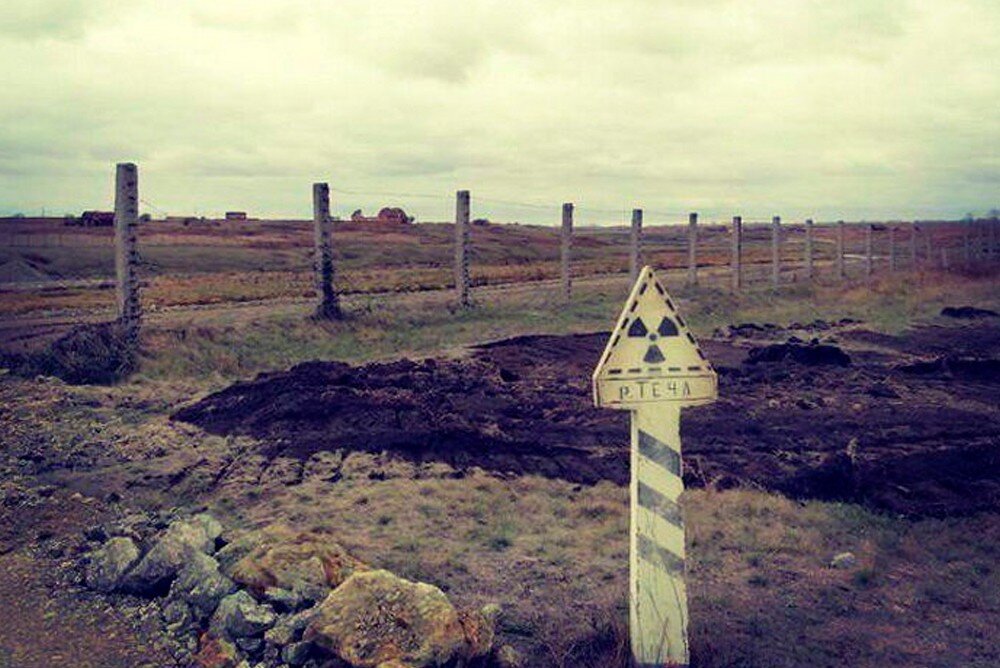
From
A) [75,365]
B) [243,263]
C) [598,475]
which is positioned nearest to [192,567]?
[598,475]

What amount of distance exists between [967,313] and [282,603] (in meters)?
23.8

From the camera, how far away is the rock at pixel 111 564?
591cm

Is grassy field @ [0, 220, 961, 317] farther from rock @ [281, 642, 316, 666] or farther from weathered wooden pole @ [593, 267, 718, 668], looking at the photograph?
weathered wooden pole @ [593, 267, 718, 668]

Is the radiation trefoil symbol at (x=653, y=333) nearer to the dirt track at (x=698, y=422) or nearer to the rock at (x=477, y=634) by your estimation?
the rock at (x=477, y=634)

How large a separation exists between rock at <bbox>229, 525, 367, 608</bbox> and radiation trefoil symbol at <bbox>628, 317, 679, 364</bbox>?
2431 millimetres

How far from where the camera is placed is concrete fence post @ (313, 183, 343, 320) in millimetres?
18156

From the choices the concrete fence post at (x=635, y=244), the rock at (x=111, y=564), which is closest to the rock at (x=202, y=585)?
the rock at (x=111, y=564)

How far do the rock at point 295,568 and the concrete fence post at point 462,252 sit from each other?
1587 centimetres

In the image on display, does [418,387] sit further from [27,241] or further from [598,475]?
[27,241]

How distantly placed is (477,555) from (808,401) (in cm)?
740

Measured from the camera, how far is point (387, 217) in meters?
99.4

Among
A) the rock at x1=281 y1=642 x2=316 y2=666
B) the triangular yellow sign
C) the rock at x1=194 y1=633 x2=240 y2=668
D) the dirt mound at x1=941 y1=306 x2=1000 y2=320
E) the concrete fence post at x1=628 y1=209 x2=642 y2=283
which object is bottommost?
the rock at x1=194 y1=633 x2=240 y2=668

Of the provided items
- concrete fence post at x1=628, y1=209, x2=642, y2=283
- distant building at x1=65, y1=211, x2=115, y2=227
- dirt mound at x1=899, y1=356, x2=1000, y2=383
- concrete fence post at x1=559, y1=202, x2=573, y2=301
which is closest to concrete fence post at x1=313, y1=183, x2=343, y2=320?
concrete fence post at x1=559, y1=202, x2=573, y2=301

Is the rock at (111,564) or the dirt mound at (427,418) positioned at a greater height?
the dirt mound at (427,418)
